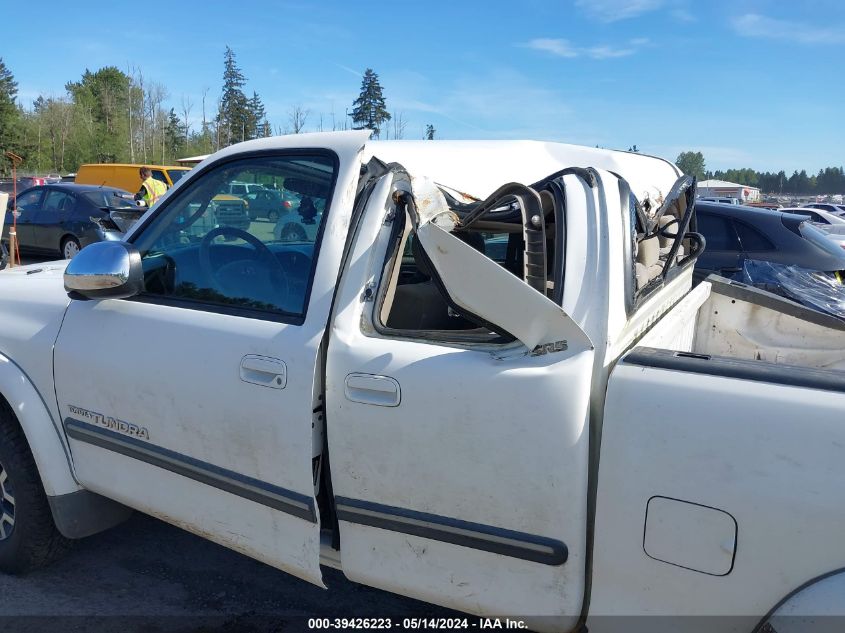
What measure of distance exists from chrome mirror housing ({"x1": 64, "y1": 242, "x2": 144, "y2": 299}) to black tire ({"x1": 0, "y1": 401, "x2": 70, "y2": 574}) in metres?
0.79

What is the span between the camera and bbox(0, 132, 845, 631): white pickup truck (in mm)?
1581

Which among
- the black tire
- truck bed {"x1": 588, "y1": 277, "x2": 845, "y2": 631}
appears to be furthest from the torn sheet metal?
the black tire

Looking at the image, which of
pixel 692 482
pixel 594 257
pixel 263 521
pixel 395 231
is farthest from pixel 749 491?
pixel 263 521

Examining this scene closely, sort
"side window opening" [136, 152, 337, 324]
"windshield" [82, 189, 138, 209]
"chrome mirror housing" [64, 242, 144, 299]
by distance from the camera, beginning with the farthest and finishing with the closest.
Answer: "windshield" [82, 189, 138, 209]
"chrome mirror housing" [64, 242, 144, 299]
"side window opening" [136, 152, 337, 324]

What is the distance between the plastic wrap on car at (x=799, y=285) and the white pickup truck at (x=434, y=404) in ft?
2.51

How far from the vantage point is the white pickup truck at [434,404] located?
5.19 feet

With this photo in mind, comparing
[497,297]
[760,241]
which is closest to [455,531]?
[497,297]

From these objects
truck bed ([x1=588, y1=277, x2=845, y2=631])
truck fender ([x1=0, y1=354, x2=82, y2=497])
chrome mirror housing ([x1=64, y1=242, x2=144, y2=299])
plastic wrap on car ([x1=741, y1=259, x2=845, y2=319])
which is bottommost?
truck fender ([x1=0, y1=354, x2=82, y2=497])

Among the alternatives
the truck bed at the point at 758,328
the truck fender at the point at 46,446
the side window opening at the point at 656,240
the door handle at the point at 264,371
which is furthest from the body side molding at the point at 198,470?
the truck bed at the point at 758,328

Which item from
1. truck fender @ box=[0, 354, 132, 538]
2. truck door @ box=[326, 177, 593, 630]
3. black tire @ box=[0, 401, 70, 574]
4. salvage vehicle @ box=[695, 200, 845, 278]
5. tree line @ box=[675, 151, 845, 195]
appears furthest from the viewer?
tree line @ box=[675, 151, 845, 195]

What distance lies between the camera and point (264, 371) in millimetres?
2131

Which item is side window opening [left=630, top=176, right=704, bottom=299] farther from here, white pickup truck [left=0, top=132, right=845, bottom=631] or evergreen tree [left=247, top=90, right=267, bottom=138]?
evergreen tree [left=247, top=90, right=267, bottom=138]

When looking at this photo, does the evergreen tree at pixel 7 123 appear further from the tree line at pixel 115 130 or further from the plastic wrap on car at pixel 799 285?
the plastic wrap on car at pixel 799 285

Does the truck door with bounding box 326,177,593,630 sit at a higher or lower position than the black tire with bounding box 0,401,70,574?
higher
